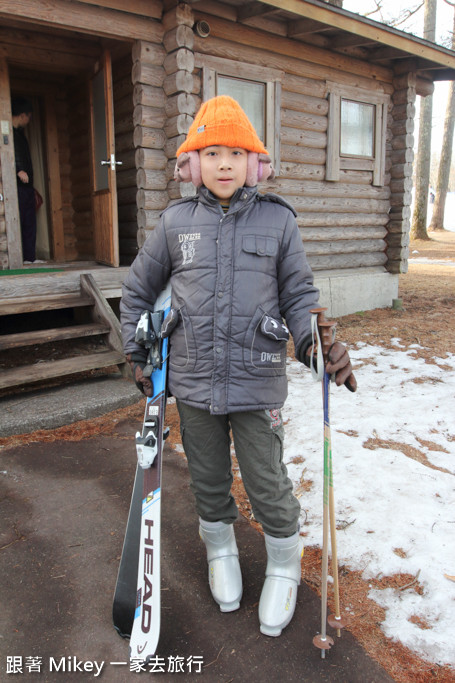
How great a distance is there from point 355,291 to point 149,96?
4099mm

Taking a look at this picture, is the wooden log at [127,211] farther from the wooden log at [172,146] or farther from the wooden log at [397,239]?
the wooden log at [397,239]

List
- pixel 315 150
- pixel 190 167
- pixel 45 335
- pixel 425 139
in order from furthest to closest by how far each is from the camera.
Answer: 1. pixel 425 139
2. pixel 315 150
3. pixel 45 335
4. pixel 190 167

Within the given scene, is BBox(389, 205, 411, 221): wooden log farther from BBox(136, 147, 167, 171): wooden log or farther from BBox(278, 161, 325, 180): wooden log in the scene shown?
BBox(136, 147, 167, 171): wooden log

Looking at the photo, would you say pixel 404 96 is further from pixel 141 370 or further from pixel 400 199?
pixel 141 370

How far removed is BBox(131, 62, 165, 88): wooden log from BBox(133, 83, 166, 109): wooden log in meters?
0.04

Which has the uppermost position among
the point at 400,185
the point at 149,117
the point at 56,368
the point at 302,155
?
the point at 149,117

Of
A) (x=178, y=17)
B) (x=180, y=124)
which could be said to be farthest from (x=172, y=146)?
(x=178, y=17)

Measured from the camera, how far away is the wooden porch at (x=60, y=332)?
14.5 feet

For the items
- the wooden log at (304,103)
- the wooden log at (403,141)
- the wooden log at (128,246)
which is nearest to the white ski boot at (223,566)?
the wooden log at (128,246)

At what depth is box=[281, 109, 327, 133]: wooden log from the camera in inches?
266

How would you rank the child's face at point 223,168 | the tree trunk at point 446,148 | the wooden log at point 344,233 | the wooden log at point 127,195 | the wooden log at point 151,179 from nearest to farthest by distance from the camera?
the child's face at point 223,168 → the wooden log at point 151,179 → the wooden log at point 127,195 → the wooden log at point 344,233 → the tree trunk at point 446,148

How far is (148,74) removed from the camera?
17.8 feet

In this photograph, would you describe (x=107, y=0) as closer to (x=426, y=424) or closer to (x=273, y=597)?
(x=426, y=424)

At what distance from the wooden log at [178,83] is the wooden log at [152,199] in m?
1.00
